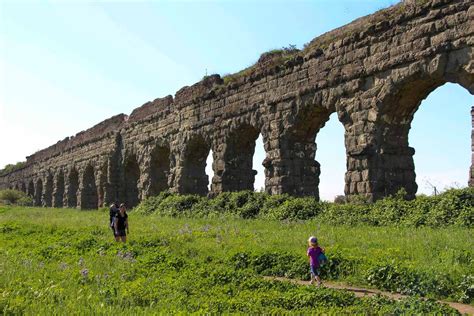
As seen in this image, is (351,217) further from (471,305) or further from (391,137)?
(471,305)

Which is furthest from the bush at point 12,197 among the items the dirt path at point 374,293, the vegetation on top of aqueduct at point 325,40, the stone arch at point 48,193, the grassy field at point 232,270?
the dirt path at point 374,293

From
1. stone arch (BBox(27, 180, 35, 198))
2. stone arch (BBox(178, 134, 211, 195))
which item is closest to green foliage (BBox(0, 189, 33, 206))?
stone arch (BBox(27, 180, 35, 198))

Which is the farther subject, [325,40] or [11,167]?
[11,167]

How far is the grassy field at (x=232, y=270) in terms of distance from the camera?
553 cm

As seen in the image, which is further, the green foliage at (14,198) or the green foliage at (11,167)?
the green foliage at (11,167)

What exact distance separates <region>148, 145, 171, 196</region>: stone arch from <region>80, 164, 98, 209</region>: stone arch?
10683mm

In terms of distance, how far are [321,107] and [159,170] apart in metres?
12.8

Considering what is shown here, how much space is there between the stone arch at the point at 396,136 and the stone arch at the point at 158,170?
14082 mm

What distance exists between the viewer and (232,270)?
7.72 meters

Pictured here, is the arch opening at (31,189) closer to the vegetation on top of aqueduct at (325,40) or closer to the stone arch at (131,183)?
the stone arch at (131,183)

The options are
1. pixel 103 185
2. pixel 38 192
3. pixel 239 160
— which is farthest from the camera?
pixel 38 192

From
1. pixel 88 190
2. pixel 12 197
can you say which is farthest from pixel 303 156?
pixel 12 197

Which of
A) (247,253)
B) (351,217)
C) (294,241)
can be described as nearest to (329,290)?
(247,253)

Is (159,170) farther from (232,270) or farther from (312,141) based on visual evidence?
(232,270)
